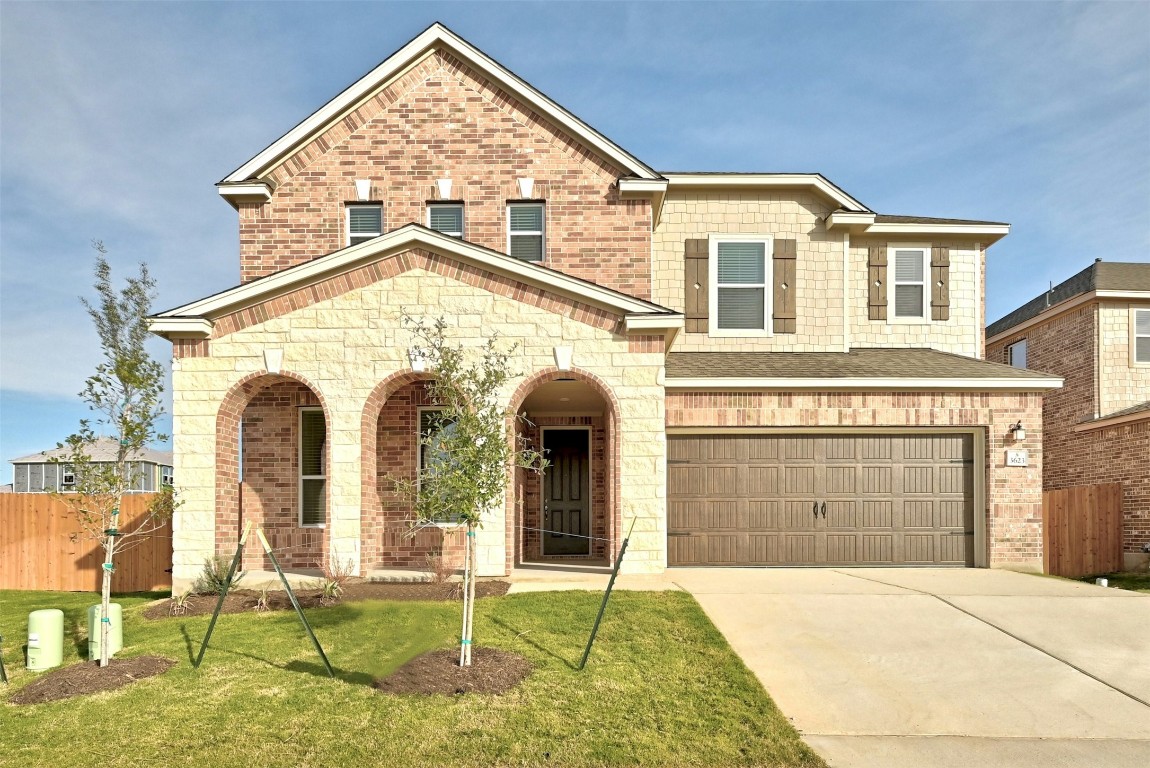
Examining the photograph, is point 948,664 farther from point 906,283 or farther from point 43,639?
point 906,283

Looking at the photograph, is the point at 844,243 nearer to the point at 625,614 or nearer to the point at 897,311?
the point at 897,311

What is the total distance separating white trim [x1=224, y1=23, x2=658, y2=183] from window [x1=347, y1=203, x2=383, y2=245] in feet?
5.36

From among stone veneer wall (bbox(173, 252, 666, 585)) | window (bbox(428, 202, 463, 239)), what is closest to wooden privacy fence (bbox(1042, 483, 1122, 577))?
stone veneer wall (bbox(173, 252, 666, 585))

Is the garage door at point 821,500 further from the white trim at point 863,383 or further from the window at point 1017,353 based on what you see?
the window at point 1017,353

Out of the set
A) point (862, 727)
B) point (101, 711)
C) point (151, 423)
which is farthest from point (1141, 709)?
point (151, 423)

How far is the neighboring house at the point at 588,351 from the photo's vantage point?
12164mm

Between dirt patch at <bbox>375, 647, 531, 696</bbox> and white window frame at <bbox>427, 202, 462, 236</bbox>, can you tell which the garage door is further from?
dirt patch at <bbox>375, 647, 531, 696</bbox>

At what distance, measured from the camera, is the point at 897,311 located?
16188 millimetres

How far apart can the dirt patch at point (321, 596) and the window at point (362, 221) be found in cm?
676

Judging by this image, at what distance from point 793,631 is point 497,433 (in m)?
4.35

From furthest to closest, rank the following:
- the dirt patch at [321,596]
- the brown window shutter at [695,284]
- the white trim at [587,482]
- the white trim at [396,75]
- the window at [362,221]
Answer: the white trim at [587,482] → the brown window shutter at [695,284] → the window at [362,221] → the white trim at [396,75] → the dirt patch at [321,596]

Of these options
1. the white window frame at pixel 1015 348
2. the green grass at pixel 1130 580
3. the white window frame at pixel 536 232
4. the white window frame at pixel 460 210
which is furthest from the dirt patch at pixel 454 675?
the white window frame at pixel 1015 348

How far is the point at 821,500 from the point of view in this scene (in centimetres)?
1389

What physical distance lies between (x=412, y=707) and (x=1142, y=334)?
1985 cm
